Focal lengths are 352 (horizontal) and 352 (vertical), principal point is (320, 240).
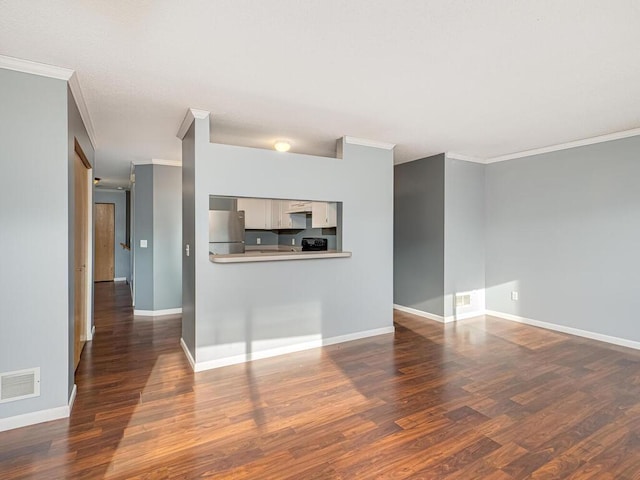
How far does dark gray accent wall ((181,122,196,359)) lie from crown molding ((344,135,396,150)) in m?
1.80

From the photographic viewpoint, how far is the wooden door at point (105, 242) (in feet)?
29.8

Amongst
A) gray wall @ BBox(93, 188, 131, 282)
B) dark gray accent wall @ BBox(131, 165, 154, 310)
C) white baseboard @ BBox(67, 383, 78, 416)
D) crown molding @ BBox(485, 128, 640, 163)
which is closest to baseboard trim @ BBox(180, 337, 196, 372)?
white baseboard @ BBox(67, 383, 78, 416)

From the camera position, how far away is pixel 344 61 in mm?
2400

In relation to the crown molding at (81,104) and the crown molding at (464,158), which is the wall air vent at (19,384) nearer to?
the crown molding at (81,104)

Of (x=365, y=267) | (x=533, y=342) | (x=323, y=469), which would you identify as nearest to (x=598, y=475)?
(x=323, y=469)

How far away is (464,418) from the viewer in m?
2.51

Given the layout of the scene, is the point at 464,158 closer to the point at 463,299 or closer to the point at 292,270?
the point at 463,299

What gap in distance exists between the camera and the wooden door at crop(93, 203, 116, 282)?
9.07 meters

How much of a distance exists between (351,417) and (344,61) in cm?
249

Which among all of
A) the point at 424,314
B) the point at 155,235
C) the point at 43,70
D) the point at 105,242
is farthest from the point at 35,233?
the point at 105,242

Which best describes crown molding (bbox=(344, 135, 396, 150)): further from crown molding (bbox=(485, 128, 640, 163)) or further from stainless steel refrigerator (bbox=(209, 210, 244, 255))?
stainless steel refrigerator (bbox=(209, 210, 244, 255))

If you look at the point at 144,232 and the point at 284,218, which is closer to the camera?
the point at 144,232

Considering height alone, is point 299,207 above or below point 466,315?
above

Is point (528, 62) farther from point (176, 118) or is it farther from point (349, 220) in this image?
point (176, 118)
